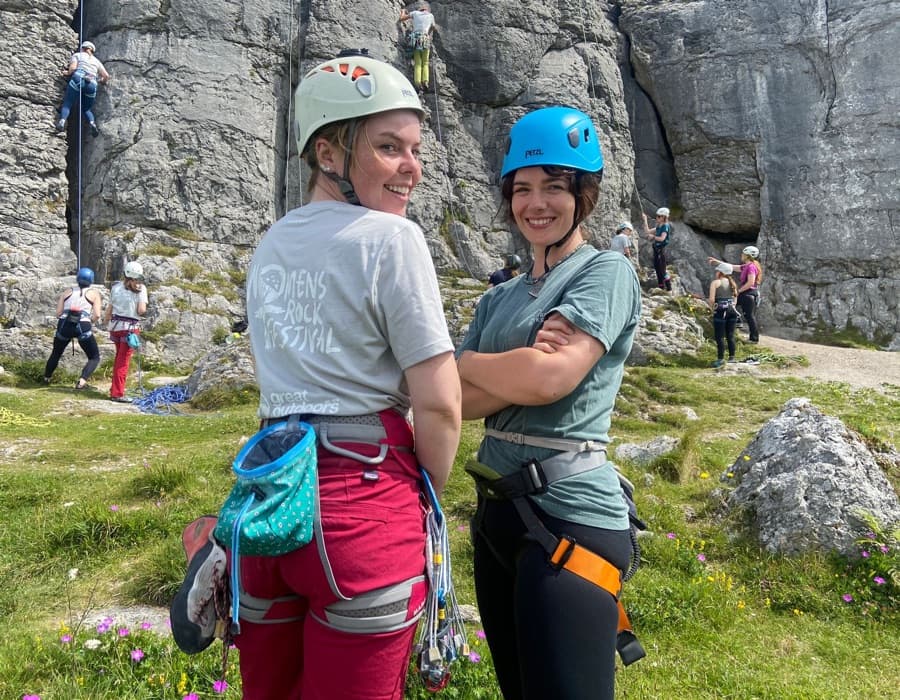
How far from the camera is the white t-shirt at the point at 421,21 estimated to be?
23359 mm

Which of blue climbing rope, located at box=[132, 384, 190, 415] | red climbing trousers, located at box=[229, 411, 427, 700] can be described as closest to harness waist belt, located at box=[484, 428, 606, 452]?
red climbing trousers, located at box=[229, 411, 427, 700]

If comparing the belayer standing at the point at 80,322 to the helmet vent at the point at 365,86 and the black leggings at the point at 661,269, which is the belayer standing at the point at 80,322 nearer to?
the helmet vent at the point at 365,86

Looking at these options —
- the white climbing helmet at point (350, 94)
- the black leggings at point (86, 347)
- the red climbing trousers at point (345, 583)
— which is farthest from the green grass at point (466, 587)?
the black leggings at point (86, 347)

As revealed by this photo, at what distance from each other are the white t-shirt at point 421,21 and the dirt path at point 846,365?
16.1m

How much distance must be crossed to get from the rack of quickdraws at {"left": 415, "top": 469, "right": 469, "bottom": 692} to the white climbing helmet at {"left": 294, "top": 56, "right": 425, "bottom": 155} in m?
1.14

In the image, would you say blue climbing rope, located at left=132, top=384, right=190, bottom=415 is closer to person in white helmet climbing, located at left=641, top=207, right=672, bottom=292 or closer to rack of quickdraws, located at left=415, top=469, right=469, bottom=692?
rack of quickdraws, located at left=415, top=469, right=469, bottom=692

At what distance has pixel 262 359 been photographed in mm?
1980

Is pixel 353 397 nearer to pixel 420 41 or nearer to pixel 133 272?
pixel 133 272

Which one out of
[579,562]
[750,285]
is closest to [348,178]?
[579,562]

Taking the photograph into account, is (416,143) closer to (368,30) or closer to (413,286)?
(413,286)

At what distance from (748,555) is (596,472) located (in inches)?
135

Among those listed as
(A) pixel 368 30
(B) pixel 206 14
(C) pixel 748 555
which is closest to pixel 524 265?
(A) pixel 368 30

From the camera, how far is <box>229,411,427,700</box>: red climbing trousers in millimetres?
1675

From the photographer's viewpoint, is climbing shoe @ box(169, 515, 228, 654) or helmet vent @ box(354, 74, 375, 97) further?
helmet vent @ box(354, 74, 375, 97)
